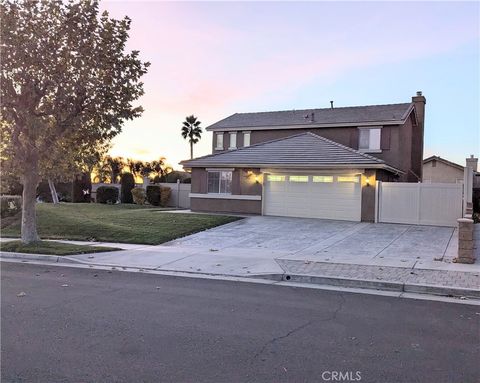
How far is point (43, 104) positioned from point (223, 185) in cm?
1263

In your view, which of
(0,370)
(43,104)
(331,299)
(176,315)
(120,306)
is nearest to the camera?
(0,370)

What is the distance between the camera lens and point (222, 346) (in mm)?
5383

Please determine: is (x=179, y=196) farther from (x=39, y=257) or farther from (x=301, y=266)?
(x=301, y=266)

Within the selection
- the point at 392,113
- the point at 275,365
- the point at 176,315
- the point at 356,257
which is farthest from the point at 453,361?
the point at 392,113

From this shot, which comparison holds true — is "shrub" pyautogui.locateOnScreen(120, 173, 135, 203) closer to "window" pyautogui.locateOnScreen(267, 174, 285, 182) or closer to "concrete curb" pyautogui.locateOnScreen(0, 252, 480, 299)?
"window" pyautogui.locateOnScreen(267, 174, 285, 182)

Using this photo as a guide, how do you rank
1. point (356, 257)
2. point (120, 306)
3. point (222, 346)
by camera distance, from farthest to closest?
point (356, 257) < point (120, 306) < point (222, 346)

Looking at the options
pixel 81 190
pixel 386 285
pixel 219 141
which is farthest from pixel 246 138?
pixel 386 285

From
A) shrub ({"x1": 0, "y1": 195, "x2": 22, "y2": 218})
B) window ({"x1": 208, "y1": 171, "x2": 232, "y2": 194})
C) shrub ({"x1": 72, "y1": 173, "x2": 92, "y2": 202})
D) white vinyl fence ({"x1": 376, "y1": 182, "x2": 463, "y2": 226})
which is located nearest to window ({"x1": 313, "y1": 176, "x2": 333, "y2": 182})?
white vinyl fence ({"x1": 376, "y1": 182, "x2": 463, "y2": 226})

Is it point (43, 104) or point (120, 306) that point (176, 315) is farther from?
point (43, 104)

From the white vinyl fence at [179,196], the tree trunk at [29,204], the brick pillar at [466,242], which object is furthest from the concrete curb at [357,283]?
the white vinyl fence at [179,196]

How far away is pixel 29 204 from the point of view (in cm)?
1480

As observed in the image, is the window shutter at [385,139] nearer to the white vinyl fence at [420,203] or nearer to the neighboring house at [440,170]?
the white vinyl fence at [420,203]

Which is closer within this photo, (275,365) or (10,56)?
(275,365)

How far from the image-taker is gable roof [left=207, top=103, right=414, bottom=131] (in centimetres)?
2545
